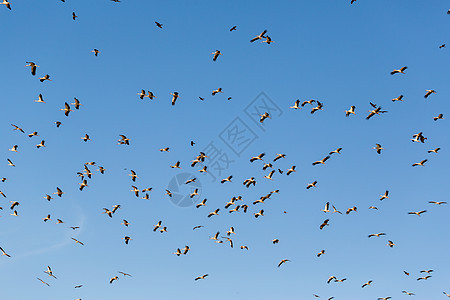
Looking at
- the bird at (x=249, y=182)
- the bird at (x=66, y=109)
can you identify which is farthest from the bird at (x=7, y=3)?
the bird at (x=249, y=182)

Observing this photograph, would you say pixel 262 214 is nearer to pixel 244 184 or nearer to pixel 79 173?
pixel 244 184

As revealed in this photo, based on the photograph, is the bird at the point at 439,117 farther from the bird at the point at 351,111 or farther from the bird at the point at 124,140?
the bird at the point at 124,140

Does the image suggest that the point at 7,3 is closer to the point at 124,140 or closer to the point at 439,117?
the point at 124,140

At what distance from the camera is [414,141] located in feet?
174

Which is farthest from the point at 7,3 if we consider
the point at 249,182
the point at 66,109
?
the point at 249,182

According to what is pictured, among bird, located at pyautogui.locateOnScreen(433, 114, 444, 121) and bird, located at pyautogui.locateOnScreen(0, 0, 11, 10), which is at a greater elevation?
bird, located at pyautogui.locateOnScreen(0, 0, 11, 10)

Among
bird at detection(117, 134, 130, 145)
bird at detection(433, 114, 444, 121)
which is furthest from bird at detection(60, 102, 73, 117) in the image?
bird at detection(433, 114, 444, 121)

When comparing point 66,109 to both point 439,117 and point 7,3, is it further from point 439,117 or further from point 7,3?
point 439,117

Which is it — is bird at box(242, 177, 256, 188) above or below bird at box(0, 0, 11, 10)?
below

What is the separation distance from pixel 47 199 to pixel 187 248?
675 inches

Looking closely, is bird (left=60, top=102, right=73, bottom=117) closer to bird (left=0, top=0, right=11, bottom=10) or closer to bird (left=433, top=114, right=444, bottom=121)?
bird (left=0, top=0, right=11, bottom=10)

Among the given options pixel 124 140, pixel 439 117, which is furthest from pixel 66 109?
pixel 439 117

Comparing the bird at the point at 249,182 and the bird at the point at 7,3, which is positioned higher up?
the bird at the point at 7,3

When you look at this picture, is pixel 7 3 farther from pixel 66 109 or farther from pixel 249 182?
pixel 249 182
